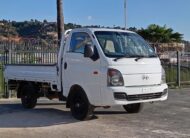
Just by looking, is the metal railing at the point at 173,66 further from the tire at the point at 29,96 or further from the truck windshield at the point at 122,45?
the truck windshield at the point at 122,45

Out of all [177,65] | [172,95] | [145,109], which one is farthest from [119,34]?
[177,65]

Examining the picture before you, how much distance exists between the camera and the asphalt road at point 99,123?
9.75 meters

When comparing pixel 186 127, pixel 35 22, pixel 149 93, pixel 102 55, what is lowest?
pixel 186 127

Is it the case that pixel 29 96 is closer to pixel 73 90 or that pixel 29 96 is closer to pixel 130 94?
pixel 73 90

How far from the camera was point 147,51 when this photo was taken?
11.6 metres

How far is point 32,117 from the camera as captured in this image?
12.0 meters

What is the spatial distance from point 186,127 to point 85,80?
2.49 meters

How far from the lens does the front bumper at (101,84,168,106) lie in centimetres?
1051

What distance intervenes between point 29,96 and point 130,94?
3960mm

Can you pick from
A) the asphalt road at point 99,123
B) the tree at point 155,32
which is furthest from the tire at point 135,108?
the tree at point 155,32

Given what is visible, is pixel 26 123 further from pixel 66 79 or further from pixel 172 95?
pixel 172 95

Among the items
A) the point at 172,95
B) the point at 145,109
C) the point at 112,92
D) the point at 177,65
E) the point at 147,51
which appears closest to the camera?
the point at 112,92

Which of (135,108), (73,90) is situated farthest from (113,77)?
(135,108)

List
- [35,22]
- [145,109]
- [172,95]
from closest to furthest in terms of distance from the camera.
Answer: [145,109] → [172,95] → [35,22]
